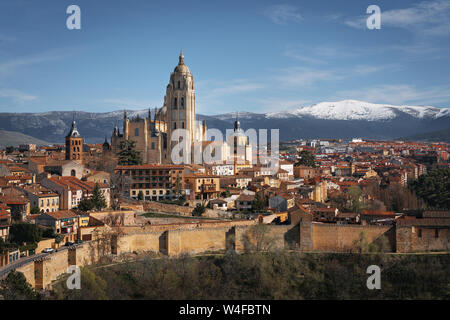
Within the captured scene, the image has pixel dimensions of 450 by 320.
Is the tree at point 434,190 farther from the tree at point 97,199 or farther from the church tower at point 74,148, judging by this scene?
the church tower at point 74,148

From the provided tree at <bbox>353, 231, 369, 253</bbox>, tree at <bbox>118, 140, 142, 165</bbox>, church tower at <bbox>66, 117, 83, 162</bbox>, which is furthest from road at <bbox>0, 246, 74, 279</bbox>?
church tower at <bbox>66, 117, 83, 162</bbox>

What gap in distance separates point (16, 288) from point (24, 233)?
21.0ft

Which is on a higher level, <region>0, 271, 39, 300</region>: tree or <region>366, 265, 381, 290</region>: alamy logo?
<region>0, 271, 39, 300</region>: tree

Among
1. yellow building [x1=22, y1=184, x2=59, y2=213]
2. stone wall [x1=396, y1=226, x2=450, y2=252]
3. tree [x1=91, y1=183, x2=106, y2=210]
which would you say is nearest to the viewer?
stone wall [x1=396, y1=226, x2=450, y2=252]

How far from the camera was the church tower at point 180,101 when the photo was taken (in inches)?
2494

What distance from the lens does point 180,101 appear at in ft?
209

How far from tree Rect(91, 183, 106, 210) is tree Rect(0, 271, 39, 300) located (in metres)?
13.5

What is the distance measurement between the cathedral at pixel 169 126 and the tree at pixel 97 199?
22.6m

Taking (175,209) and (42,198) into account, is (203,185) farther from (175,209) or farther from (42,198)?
(42,198)

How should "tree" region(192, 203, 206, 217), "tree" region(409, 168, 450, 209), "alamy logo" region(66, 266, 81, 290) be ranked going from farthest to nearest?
1. "tree" region(409, 168, 450, 209)
2. "tree" region(192, 203, 206, 217)
3. "alamy logo" region(66, 266, 81, 290)

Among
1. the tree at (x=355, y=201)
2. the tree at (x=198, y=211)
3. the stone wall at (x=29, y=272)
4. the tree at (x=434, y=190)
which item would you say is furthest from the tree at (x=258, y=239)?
the tree at (x=434, y=190)

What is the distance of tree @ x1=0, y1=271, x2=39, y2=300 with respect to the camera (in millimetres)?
20891

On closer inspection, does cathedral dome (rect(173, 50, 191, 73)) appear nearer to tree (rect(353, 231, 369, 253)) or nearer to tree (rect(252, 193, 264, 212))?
tree (rect(252, 193, 264, 212))

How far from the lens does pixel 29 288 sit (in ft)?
72.1
